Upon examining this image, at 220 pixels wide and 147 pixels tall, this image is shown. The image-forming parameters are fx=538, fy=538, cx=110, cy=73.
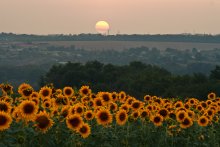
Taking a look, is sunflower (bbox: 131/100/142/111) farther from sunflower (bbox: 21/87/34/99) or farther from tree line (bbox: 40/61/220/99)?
tree line (bbox: 40/61/220/99)

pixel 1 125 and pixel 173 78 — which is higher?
pixel 1 125

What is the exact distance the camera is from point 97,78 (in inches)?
2923

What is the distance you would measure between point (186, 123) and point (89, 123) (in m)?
2.39

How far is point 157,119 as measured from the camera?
12.9 m

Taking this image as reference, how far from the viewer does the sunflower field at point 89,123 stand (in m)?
9.63

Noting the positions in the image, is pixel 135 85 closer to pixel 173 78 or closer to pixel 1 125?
pixel 173 78

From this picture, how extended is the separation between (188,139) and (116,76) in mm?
64375

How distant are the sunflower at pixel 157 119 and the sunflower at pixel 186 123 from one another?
512 millimetres

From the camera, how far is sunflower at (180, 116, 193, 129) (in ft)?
42.1

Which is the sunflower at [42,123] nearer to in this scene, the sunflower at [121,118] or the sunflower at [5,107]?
the sunflower at [5,107]

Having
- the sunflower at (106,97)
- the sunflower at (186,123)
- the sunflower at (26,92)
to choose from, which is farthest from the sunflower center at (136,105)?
the sunflower at (26,92)

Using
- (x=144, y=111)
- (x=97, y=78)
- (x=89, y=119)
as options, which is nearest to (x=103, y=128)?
(x=89, y=119)

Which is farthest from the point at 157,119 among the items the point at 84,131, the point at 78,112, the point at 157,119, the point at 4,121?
the point at 4,121

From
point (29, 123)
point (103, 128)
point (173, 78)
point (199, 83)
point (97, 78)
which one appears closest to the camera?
point (29, 123)
